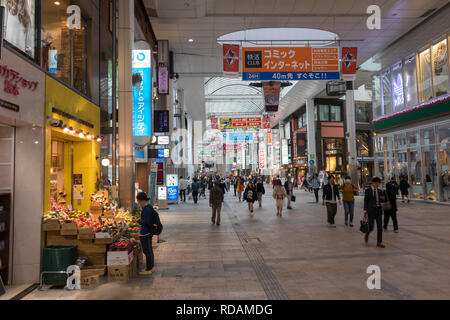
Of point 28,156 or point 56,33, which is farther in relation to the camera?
point 56,33

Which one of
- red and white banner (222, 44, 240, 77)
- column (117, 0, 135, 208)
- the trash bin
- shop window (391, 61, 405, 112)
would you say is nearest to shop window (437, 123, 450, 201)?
shop window (391, 61, 405, 112)

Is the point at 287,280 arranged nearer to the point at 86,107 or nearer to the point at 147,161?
the point at 86,107

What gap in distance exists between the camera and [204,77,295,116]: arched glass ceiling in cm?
3462

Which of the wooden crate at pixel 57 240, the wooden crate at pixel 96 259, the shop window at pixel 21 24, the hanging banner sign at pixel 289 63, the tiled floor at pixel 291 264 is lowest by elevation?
the tiled floor at pixel 291 264

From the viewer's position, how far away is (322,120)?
110ft

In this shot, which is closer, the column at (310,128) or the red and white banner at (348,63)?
the red and white banner at (348,63)

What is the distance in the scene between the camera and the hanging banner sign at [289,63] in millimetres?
12164

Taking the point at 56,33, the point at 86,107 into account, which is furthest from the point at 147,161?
the point at 56,33

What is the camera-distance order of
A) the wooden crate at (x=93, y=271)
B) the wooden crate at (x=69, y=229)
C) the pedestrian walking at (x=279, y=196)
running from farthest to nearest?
the pedestrian walking at (x=279, y=196)
the wooden crate at (x=69, y=229)
the wooden crate at (x=93, y=271)

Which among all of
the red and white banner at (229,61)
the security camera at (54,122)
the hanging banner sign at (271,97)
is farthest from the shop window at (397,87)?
the security camera at (54,122)

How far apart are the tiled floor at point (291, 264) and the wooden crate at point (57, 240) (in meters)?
0.81

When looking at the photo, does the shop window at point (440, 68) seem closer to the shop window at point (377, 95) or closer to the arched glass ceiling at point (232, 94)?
the shop window at point (377, 95)

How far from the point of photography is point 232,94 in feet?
131
